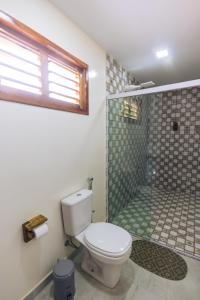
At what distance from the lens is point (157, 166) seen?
3.80 meters

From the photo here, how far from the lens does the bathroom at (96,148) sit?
1239mm

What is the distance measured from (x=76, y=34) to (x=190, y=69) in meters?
2.02

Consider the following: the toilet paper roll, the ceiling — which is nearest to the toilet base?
the toilet paper roll

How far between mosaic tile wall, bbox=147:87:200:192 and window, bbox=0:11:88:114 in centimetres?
237

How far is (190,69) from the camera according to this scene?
278 cm

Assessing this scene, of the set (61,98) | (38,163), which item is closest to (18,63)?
(61,98)

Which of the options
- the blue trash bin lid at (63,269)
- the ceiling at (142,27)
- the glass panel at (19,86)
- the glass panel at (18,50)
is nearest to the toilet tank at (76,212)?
the blue trash bin lid at (63,269)

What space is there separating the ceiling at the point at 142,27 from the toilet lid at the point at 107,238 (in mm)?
1967

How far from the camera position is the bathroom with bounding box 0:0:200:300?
4.07 feet

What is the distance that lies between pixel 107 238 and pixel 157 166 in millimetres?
2621

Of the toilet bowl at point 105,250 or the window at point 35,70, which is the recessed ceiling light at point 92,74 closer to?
the window at point 35,70

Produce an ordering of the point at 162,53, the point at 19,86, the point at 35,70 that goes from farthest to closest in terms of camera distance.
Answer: the point at 162,53 → the point at 35,70 → the point at 19,86

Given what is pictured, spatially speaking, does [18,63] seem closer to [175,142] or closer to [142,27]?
[142,27]

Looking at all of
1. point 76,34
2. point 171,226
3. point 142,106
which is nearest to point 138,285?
point 171,226
